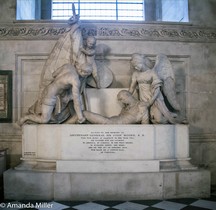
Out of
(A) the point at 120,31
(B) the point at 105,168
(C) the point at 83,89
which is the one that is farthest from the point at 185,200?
(A) the point at 120,31

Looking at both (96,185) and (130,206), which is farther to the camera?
(96,185)

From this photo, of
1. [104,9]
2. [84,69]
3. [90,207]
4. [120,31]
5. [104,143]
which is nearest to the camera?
[90,207]

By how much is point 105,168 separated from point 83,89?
157 cm

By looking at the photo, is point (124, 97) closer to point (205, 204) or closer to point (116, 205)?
point (116, 205)

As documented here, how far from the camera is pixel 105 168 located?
4.38 m

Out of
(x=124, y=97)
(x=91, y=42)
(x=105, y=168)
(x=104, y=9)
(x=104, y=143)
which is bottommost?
(x=105, y=168)

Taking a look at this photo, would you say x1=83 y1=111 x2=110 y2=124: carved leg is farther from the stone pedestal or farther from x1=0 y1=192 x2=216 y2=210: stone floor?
x1=0 y1=192 x2=216 y2=210: stone floor

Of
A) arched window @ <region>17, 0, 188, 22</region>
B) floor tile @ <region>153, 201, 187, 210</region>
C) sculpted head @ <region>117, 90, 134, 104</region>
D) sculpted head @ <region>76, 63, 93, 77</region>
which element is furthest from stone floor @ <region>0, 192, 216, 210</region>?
arched window @ <region>17, 0, 188, 22</region>

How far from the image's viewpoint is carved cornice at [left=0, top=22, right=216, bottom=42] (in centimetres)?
618

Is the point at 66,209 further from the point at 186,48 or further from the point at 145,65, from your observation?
the point at 186,48

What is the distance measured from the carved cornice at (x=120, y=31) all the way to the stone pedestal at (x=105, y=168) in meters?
2.54

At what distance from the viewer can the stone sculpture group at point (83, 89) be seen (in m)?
4.70

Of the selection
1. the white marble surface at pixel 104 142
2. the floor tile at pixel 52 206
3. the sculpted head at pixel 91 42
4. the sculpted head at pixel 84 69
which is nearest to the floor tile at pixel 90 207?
the floor tile at pixel 52 206

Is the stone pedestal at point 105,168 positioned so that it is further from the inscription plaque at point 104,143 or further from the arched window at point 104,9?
the arched window at point 104,9
